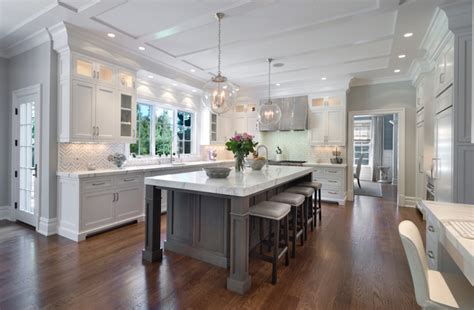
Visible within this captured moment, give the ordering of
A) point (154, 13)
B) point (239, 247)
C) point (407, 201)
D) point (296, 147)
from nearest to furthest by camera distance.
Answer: point (239, 247) < point (154, 13) < point (407, 201) < point (296, 147)

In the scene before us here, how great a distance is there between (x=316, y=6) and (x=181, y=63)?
2.78m

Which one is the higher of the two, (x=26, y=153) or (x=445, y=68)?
(x=445, y=68)

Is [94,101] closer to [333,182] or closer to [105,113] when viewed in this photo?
[105,113]

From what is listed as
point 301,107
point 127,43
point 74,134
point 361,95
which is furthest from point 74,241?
point 361,95

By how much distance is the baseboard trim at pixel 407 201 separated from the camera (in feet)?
18.3

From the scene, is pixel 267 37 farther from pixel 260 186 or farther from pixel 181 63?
pixel 260 186

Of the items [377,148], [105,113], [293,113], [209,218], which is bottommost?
[209,218]

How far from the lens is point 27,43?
3902 mm

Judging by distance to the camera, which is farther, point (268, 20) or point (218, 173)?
point (268, 20)

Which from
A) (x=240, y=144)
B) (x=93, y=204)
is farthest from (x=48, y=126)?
(x=240, y=144)

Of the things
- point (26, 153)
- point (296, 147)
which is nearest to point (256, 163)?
point (296, 147)

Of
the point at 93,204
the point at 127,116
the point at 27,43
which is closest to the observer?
the point at 93,204

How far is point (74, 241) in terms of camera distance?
3.41 metres

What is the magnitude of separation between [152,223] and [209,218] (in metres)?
0.63
